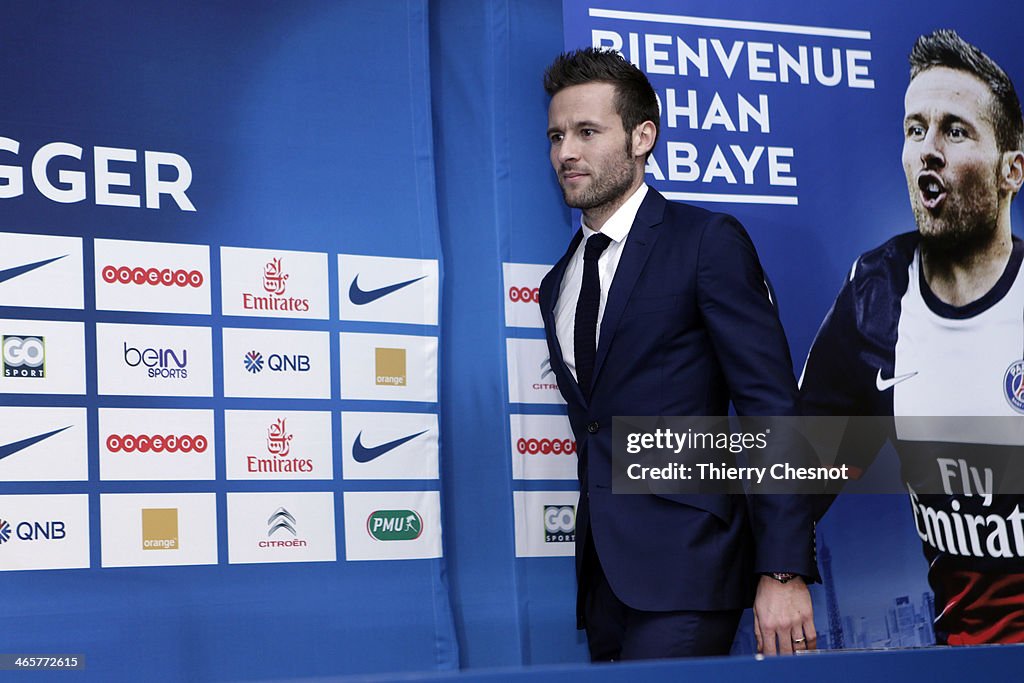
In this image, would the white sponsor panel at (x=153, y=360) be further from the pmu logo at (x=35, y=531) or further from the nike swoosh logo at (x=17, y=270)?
the pmu logo at (x=35, y=531)

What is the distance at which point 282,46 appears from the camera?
3.11 m

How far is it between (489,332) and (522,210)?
36 cm

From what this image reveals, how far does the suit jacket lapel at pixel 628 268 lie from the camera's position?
2.72 meters

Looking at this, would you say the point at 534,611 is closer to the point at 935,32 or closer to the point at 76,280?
the point at 76,280

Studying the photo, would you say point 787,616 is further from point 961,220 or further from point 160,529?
point 961,220

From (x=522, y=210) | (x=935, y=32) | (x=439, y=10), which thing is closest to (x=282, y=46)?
(x=439, y=10)

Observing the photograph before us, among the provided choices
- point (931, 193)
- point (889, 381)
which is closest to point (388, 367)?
point (889, 381)

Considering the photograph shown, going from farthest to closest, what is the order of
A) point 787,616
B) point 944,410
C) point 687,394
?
point 944,410 → point 687,394 → point 787,616

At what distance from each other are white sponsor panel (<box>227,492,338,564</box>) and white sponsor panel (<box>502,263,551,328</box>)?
70cm

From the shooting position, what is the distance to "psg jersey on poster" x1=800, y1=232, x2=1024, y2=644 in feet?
11.1

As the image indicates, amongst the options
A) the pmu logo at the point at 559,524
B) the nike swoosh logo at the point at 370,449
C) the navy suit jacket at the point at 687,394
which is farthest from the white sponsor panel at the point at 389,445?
the navy suit jacket at the point at 687,394

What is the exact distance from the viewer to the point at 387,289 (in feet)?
10.2

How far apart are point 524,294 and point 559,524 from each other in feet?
2.11

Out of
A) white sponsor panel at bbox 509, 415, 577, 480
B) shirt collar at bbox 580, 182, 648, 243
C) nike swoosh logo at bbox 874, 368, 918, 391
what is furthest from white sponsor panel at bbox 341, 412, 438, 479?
nike swoosh logo at bbox 874, 368, 918, 391
